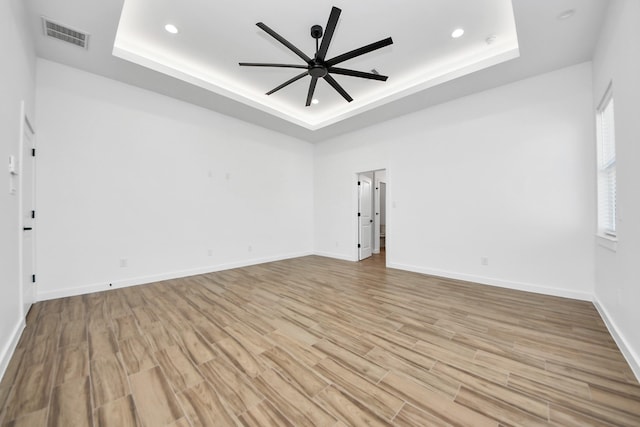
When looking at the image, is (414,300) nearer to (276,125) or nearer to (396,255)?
(396,255)

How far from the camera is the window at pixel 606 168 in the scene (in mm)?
2623

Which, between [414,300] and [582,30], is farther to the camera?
[414,300]

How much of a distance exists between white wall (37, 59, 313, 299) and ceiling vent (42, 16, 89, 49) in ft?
2.34

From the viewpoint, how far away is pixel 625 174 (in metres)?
1.99

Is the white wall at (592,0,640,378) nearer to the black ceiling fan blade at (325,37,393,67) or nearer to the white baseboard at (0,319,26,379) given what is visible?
the black ceiling fan blade at (325,37,393,67)

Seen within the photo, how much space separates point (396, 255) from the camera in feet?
16.2

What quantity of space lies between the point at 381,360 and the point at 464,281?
2.92 metres

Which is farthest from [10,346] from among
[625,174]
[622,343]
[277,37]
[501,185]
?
[501,185]

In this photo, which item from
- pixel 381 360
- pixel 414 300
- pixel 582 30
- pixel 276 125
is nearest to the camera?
pixel 381 360

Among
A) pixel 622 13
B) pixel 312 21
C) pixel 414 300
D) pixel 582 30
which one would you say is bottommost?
pixel 414 300

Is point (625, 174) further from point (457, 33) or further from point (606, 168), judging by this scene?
point (457, 33)

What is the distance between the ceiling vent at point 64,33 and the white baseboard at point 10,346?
3.15 metres

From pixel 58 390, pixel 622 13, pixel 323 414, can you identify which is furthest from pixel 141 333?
pixel 622 13

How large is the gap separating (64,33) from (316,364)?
14.8 ft
